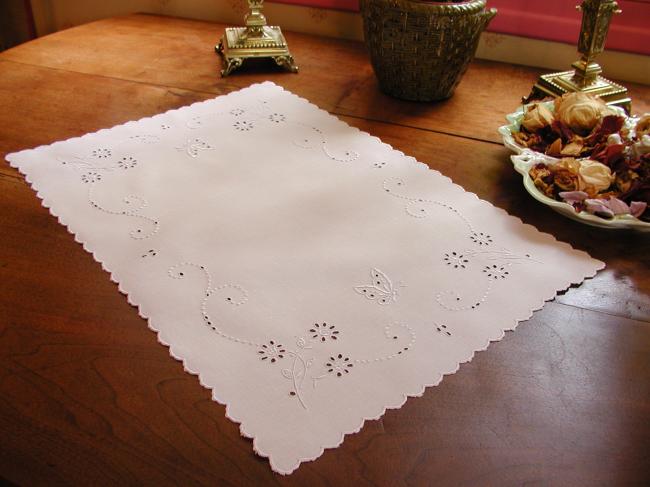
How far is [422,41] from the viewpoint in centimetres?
108

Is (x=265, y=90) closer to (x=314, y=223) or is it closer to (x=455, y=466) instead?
(x=314, y=223)

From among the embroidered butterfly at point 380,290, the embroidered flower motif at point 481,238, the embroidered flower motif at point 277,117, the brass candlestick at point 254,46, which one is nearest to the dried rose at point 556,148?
the embroidered flower motif at point 481,238

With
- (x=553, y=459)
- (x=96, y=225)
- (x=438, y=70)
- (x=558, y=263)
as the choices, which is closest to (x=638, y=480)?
(x=553, y=459)

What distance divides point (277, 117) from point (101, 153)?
32 cm

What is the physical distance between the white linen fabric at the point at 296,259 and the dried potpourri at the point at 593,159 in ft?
0.26

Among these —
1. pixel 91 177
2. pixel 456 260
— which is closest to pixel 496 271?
pixel 456 260

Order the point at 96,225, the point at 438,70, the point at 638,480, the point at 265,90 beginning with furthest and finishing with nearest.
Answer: the point at 265,90 < the point at 438,70 < the point at 96,225 < the point at 638,480

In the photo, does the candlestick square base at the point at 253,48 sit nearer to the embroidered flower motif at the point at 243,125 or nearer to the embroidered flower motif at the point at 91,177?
the embroidered flower motif at the point at 243,125

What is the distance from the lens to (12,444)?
0.55m

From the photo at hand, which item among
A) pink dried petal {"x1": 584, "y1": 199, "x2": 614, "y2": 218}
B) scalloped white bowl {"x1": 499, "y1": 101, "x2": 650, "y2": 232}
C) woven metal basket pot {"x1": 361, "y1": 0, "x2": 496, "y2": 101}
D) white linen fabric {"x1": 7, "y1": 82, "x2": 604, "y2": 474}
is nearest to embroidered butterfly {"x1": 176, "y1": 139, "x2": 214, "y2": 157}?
white linen fabric {"x1": 7, "y1": 82, "x2": 604, "y2": 474}

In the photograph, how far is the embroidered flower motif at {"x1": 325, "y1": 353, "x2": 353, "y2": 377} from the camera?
63 centimetres

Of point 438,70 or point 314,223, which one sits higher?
point 438,70

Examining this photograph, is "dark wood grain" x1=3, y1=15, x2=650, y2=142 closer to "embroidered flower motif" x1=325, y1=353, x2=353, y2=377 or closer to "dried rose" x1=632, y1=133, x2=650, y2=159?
"dried rose" x1=632, y1=133, x2=650, y2=159

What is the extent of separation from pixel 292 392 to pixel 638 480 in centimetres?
32
